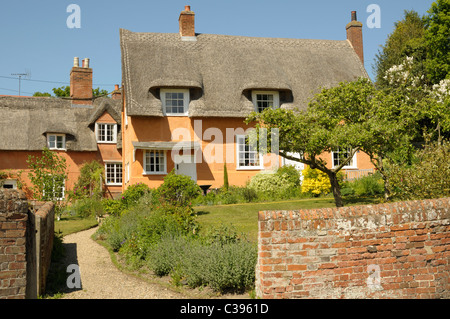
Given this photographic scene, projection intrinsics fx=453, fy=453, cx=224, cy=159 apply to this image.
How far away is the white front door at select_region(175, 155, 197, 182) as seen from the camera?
22.2 m

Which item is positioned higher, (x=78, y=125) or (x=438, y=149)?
(x=78, y=125)

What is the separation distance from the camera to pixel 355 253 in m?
6.27

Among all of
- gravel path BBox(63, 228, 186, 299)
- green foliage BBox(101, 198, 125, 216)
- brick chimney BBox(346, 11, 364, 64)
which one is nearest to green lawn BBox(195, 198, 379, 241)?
green foliage BBox(101, 198, 125, 216)

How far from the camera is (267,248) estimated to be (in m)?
6.09

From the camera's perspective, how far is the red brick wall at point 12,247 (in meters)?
5.54

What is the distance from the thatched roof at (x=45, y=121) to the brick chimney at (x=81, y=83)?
0.49 meters

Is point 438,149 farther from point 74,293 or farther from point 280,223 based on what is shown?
point 74,293

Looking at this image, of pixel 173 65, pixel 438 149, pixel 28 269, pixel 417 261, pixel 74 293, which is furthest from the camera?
pixel 173 65

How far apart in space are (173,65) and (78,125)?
875 cm

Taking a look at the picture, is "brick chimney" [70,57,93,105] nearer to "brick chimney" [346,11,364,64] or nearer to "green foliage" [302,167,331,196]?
"brick chimney" [346,11,364,64]

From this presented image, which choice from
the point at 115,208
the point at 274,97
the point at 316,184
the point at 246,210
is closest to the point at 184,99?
the point at 274,97

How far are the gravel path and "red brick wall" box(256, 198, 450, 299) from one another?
2.32 metres

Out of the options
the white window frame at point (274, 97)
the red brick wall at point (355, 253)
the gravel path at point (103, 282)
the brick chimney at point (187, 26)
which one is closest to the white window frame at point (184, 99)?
the white window frame at point (274, 97)

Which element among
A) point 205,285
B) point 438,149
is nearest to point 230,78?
point 438,149
